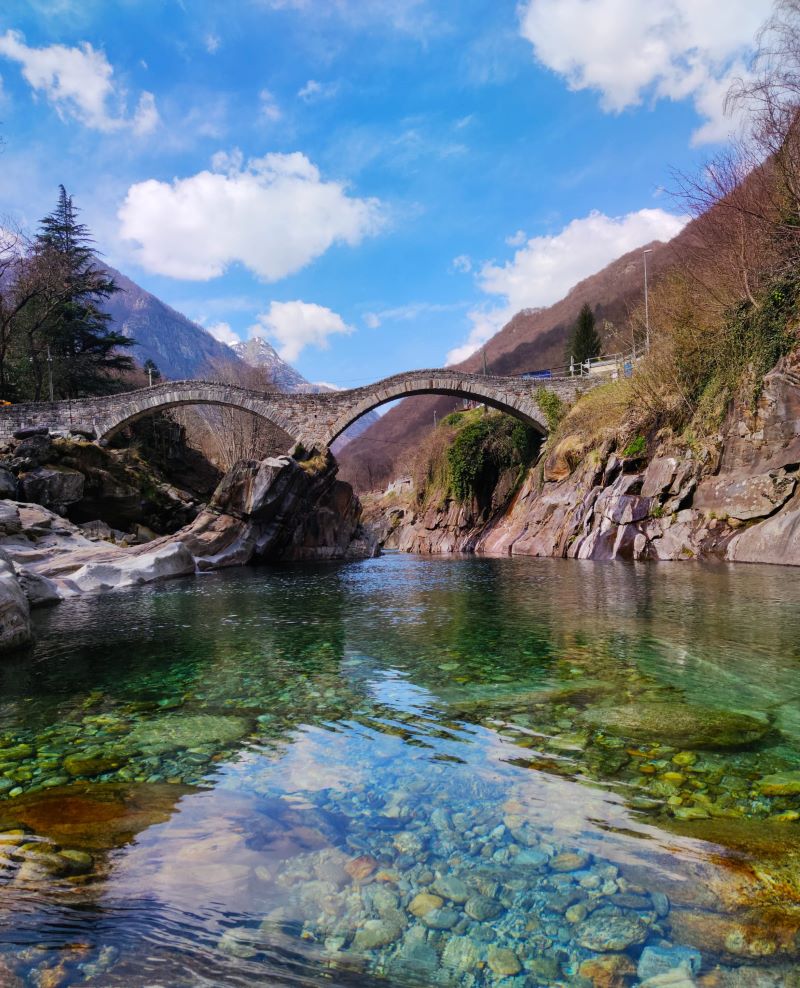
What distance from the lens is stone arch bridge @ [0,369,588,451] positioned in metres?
30.6

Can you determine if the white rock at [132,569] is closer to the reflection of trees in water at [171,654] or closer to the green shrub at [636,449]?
the reflection of trees in water at [171,654]

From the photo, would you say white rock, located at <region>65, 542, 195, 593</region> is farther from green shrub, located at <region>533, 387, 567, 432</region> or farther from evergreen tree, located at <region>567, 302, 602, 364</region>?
evergreen tree, located at <region>567, 302, 602, 364</region>

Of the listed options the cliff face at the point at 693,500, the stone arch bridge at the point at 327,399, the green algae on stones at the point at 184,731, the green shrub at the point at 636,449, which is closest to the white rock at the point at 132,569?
the green algae on stones at the point at 184,731

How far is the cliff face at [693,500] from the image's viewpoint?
13.6 meters

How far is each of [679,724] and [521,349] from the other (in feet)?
279

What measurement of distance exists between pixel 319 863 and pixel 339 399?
3036 cm

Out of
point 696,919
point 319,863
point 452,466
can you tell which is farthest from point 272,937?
point 452,466

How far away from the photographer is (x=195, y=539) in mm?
18891

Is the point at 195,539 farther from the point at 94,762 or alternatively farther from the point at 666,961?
the point at 666,961

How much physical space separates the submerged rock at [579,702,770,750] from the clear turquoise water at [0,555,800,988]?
0.27ft

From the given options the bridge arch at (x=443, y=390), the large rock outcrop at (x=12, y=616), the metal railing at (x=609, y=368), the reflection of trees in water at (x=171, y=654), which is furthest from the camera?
the bridge arch at (x=443, y=390)

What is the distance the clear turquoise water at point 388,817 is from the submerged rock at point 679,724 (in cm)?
8

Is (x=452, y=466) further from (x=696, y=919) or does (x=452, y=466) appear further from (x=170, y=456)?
(x=696, y=919)

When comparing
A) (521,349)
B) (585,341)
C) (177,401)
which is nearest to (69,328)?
(177,401)
